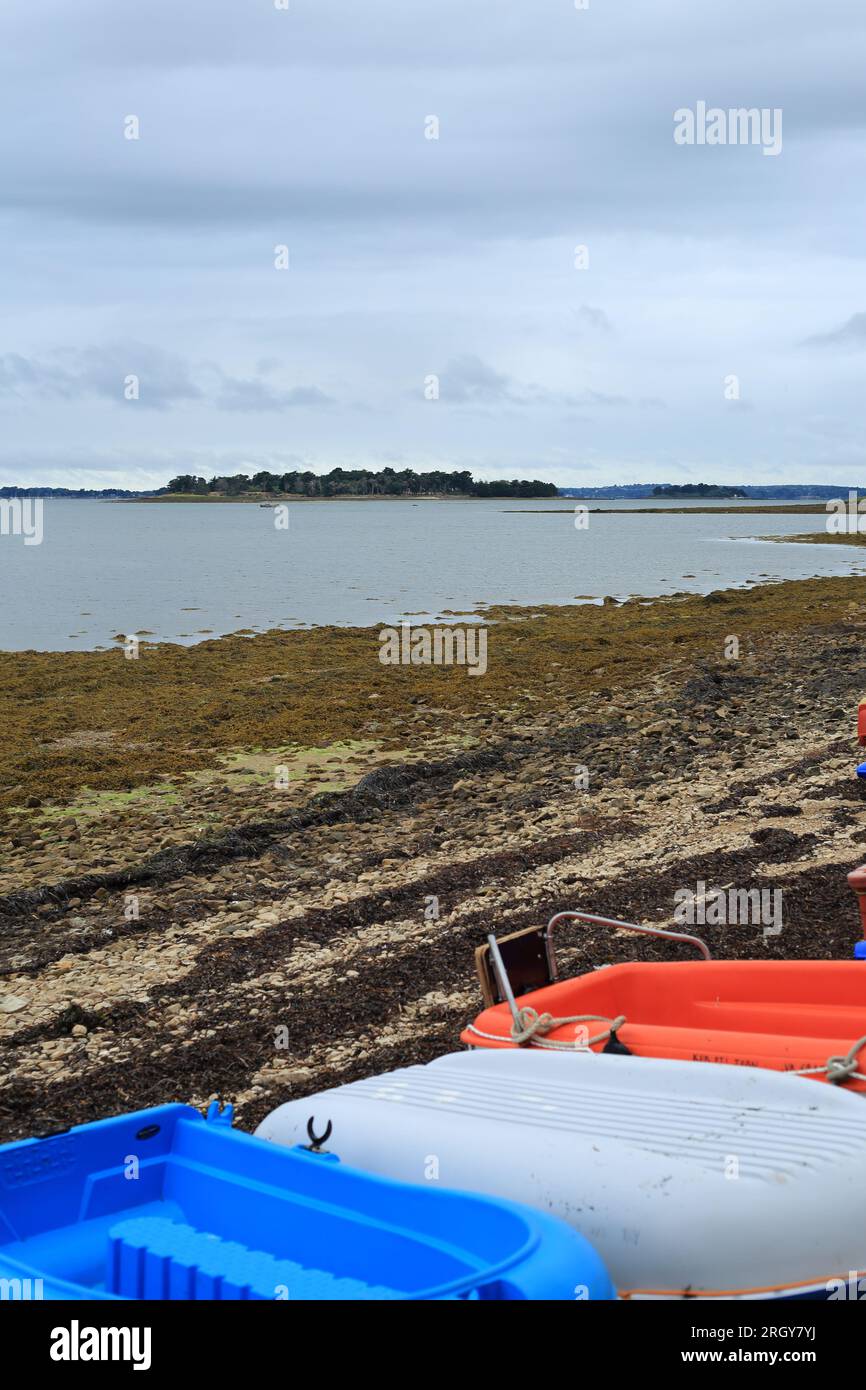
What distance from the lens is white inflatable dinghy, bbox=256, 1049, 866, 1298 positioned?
10.9 ft

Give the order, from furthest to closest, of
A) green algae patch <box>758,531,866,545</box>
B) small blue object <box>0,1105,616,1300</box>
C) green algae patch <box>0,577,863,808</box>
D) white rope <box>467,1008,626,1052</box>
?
green algae patch <box>758,531,866,545</box>
green algae patch <box>0,577,863,808</box>
white rope <box>467,1008,626,1052</box>
small blue object <box>0,1105,616,1300</box>

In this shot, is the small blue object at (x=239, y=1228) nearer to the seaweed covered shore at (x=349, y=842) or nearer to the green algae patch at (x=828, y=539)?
the seaweed covered shore at (x=349, y=842)

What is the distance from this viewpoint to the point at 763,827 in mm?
11156

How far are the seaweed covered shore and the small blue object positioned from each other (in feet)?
7.93

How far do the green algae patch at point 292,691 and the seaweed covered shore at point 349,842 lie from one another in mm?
94

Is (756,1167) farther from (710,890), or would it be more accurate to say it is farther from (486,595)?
(486,595)

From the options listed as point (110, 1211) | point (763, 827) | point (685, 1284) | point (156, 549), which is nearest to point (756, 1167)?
point (685, 1284)

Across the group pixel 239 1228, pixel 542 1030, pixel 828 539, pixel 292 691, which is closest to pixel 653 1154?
pixel 239 1228

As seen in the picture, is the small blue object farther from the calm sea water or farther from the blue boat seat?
the calm sea water

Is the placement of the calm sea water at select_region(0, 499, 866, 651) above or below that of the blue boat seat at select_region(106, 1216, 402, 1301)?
above

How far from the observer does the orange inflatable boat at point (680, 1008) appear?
15.7 feet

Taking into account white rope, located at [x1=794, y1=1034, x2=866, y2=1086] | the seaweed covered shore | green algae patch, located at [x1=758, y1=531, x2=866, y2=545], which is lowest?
the seaweed covered shore

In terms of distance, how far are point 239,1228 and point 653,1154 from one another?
1162 mm

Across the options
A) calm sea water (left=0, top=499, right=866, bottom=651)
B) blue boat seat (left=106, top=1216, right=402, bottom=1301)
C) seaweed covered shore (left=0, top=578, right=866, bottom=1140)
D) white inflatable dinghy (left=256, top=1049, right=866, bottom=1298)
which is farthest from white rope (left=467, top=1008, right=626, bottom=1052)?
calm sea water (left=0, top=499, right=866, bottom=651)
